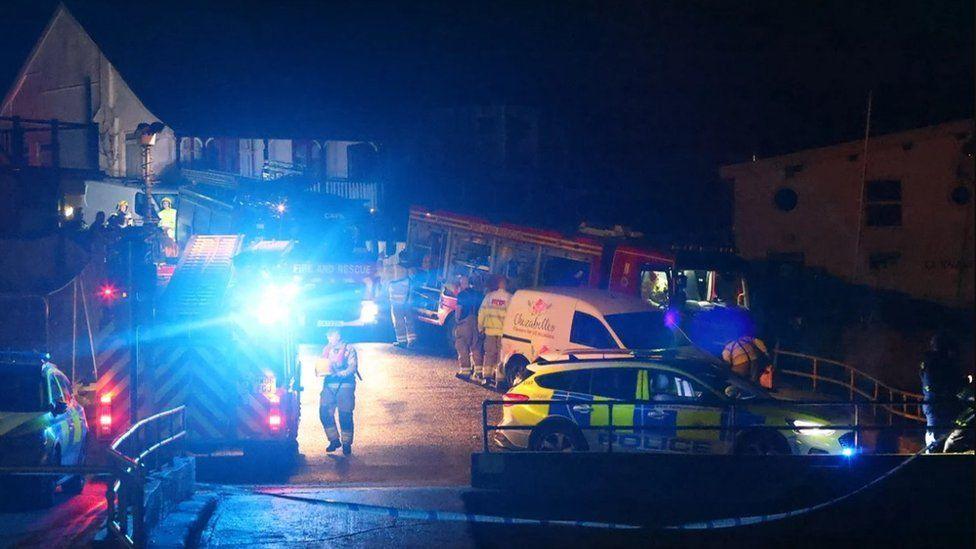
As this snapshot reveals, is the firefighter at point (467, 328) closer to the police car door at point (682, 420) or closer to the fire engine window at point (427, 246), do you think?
the fire engine window at point (427, 246)

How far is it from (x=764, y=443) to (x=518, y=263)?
34.7 feet

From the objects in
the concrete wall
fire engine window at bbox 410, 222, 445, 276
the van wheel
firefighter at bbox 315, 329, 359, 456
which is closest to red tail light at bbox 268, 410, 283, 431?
firefighter at bbox 315, 329, 359, 456

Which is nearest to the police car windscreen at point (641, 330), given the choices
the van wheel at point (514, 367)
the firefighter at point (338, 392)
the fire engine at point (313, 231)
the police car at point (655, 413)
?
the van wheel at point (514, 367)

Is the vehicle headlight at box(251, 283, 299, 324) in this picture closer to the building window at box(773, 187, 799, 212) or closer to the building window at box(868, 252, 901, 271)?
the building window at box(868, 252, 901, 271)

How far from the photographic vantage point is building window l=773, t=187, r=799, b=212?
2473 cm

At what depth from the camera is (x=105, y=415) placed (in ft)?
39.6

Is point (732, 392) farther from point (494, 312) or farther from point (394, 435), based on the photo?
point (494, 312)

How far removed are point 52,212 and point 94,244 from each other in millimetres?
6278

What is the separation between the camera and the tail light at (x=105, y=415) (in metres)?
12.0

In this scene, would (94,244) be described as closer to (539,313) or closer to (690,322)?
(539,313)

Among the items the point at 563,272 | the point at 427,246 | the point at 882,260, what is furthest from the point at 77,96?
the point at 882,260

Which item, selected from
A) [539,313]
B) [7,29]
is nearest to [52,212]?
[7,29]

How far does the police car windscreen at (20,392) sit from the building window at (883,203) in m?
18.4

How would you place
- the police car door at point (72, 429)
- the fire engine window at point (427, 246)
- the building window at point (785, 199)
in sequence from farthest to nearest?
the building window at point (785, 199) < the fire engine window at point (427, 246) < the police car door at point (72, 429)
